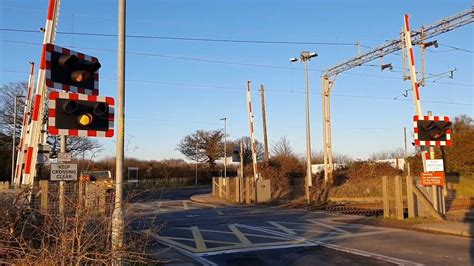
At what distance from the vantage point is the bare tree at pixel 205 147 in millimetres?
76562

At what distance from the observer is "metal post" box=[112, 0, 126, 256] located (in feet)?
21.5

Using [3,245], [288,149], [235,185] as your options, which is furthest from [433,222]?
[288,149]

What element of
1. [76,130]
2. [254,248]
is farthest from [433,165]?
[76,130]

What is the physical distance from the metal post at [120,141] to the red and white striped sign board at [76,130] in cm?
A: 43

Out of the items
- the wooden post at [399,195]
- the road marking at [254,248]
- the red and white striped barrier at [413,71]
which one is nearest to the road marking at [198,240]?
the road marking at [254,248]

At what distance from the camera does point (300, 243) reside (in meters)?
12.0

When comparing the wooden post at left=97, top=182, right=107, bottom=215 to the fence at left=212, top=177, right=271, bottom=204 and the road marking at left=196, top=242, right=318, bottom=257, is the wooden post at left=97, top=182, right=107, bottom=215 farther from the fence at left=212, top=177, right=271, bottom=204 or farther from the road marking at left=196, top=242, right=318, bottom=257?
the fence at left=212, top=177, right=271, bottom=204

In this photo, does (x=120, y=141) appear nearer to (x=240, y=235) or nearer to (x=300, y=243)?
(x=300, y=243)

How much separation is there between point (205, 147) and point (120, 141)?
2746 inches

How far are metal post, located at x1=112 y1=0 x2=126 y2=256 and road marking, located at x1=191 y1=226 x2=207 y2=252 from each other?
483 centimetres

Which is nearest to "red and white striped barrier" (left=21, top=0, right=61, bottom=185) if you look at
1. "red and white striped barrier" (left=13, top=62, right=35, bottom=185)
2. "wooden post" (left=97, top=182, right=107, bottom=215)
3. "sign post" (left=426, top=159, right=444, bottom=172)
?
"red and white striped barrier" (left=13, top=62, right=35, bottom=185)

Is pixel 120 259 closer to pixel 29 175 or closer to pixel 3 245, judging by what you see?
pixel 3 245

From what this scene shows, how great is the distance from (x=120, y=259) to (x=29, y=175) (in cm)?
432

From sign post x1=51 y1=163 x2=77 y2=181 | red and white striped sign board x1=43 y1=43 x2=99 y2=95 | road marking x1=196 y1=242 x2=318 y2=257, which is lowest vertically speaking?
road marking x1=196 y1=242 x2=318 y2=257
